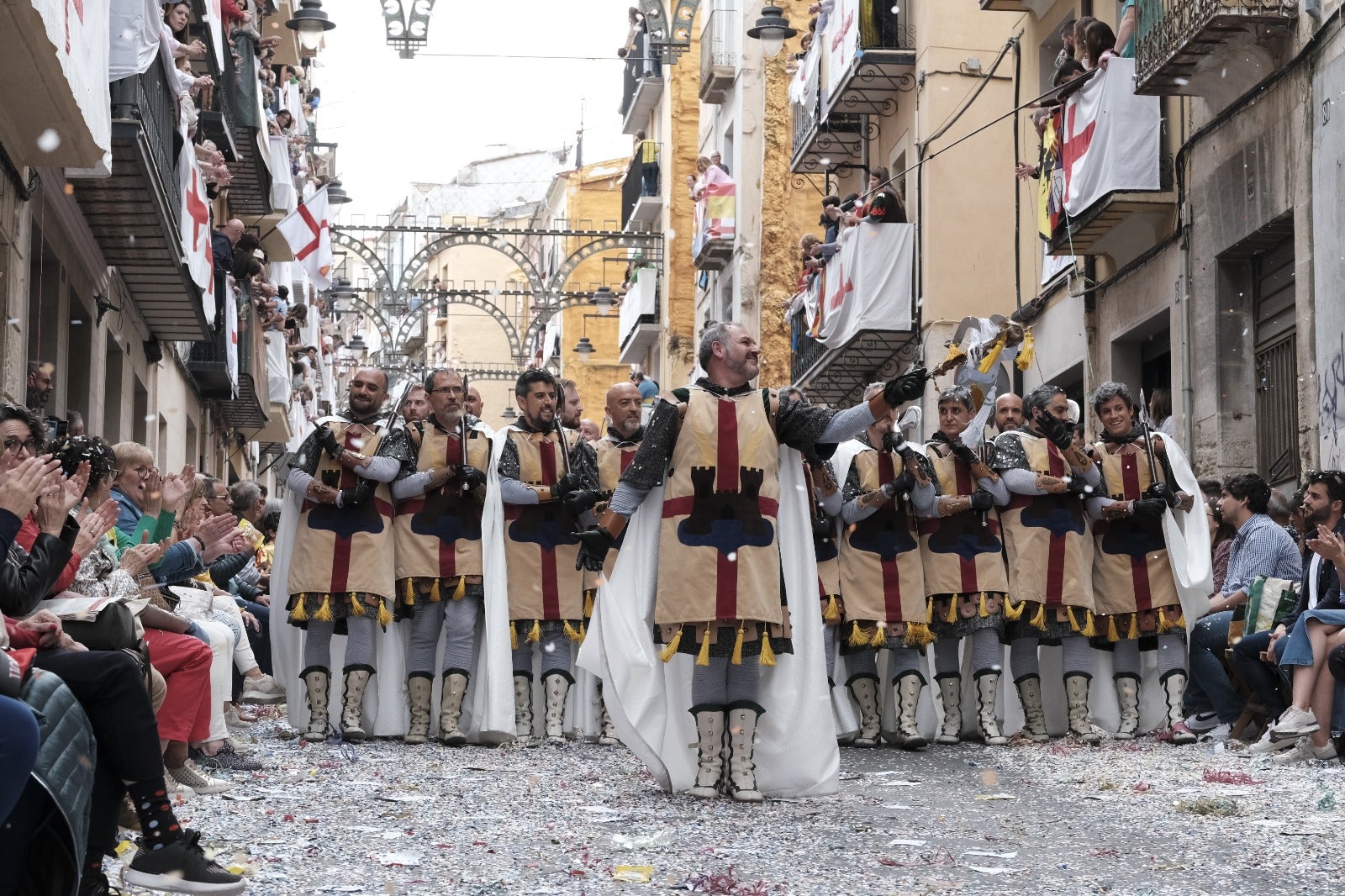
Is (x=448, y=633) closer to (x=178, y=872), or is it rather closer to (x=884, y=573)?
(x=884, y=573)

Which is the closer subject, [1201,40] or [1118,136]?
[1201,40]

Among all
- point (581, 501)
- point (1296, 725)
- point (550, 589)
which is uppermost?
point (581, 501)

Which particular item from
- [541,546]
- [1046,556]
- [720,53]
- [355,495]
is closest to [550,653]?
[541,546]

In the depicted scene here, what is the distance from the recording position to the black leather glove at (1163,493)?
11.4 m

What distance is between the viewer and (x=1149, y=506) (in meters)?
11.4

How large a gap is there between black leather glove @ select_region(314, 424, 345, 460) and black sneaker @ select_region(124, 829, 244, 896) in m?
5.61

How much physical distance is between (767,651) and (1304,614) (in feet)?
9.59

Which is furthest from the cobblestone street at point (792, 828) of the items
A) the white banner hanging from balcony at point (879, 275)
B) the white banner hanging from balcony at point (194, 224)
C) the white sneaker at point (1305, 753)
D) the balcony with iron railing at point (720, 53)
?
the balcony with iron railing at point (720, 53)

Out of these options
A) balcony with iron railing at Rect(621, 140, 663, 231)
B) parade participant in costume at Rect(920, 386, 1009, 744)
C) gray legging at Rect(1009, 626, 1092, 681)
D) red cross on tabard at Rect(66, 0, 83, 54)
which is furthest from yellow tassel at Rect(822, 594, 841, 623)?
balcony with iron railing at Rect(621, 140, 663, 231)

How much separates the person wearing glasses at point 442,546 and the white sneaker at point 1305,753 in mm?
3929

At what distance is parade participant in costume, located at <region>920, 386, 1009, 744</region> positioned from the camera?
11.3 metres

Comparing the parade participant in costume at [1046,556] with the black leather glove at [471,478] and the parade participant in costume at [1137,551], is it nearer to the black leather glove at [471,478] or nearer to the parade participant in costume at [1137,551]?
the parade participant in costume at [1137,551]

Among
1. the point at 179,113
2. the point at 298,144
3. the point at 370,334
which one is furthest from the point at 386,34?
the point at 370,334

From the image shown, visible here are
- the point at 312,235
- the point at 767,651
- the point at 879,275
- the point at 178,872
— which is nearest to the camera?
the point at 178,872
